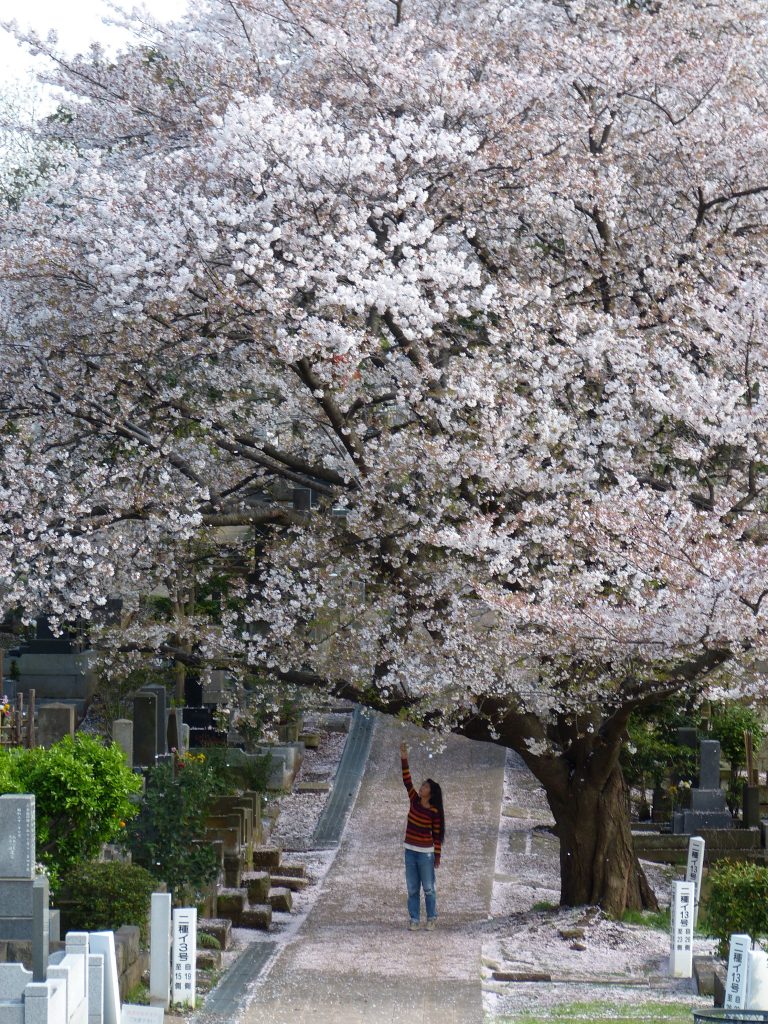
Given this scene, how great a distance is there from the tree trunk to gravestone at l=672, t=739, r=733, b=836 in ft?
12.0

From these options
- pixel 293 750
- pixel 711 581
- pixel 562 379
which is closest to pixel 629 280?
pixel 562 379

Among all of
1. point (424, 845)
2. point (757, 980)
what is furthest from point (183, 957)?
point (757, 980)

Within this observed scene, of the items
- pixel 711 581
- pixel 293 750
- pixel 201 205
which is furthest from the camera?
pixel 293 750

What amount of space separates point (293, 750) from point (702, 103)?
12.1 meters

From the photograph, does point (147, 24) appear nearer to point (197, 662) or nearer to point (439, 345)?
point (439, 345)

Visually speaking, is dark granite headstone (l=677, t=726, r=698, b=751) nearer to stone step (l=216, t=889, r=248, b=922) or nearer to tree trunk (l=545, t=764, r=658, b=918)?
tree trunk (l=545, t=764, r=658, b=918)

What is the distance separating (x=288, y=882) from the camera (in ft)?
50.6

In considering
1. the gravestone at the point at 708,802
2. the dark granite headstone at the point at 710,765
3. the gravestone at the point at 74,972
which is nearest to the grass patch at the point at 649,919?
the gravestone at the point at 708,802

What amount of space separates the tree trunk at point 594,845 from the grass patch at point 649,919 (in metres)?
0.11

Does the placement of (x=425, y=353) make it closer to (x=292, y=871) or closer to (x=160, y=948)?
(x=160, y=948)

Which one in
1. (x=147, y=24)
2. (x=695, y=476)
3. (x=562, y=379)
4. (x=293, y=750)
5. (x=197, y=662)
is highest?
(x=147, y=24)

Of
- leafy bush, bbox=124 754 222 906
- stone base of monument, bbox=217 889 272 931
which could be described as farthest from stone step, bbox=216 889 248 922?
leafy bush, bbox=124 754 222 906

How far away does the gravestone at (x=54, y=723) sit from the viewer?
1311cm

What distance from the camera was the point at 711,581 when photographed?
10.2 metres
